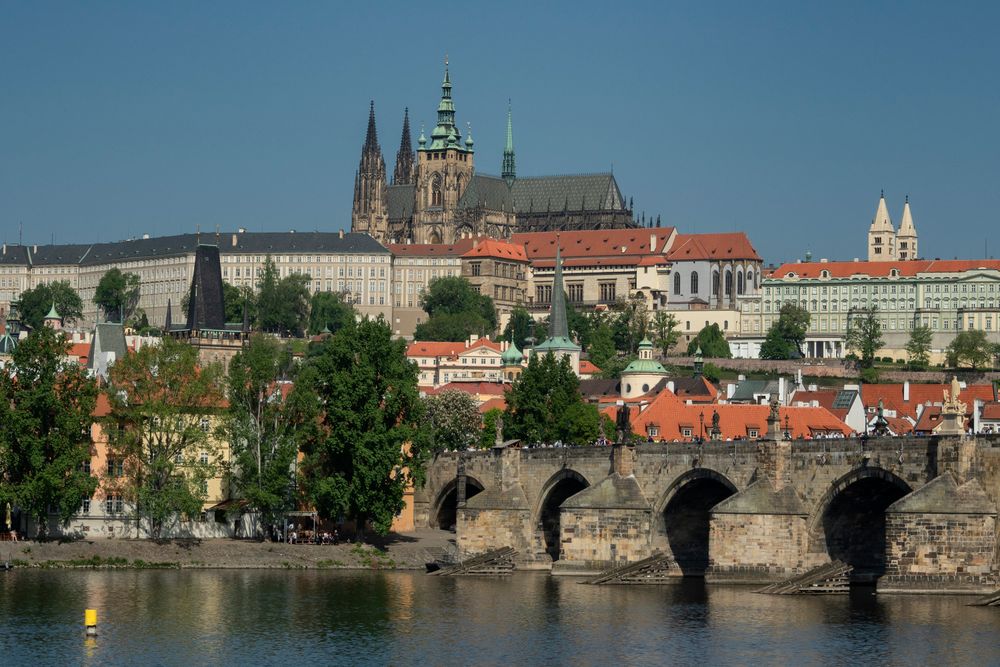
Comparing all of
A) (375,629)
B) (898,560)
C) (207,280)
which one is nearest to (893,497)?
(898,560)

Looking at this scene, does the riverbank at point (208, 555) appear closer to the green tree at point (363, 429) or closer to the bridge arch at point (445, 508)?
the green tree at point (363, 429)

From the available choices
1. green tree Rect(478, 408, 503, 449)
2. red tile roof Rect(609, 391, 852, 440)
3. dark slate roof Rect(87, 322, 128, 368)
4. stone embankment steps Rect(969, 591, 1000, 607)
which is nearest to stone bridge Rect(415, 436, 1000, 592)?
stone embankment steps Rect(969, 591, 1000, 607)

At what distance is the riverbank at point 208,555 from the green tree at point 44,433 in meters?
1.83

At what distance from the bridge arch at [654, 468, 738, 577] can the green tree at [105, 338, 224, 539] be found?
19.1 metres

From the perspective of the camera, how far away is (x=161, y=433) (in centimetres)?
9138

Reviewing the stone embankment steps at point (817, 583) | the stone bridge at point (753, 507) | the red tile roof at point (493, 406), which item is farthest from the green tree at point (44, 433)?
the red tile roof at point (493, 406)

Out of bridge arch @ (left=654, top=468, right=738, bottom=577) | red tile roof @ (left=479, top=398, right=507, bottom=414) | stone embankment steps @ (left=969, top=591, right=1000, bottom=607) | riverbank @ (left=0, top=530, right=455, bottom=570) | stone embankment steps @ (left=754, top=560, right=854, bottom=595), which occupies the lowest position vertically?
stone embankment steps @ (left=969, top=591, right=1000, bottom=607)

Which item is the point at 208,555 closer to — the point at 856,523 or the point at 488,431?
the point at 856,523

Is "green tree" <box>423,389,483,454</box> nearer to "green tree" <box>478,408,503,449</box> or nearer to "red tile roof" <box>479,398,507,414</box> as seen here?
"green tree" <box>478,408,503,449</box>

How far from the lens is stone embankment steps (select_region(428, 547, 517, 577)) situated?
87.9 metres

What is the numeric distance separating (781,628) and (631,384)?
3987 inches

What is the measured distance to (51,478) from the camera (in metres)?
86.6

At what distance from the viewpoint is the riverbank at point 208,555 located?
284 feet

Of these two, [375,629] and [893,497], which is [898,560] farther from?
[375,629]
